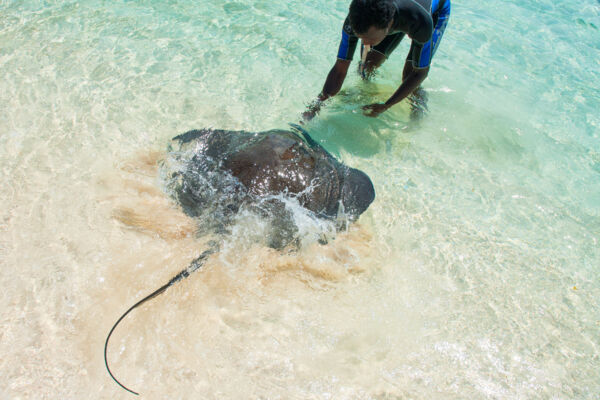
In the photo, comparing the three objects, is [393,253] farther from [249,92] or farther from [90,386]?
[249,92]

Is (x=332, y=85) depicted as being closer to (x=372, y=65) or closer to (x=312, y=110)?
(x=312, y=110)

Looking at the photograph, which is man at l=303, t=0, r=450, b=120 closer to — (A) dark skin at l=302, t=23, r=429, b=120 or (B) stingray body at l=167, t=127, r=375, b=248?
(A) dark skin at l=302, t=23, r=429, b=120

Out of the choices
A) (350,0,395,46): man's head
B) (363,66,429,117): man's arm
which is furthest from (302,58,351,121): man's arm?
(350,0,395,46): man's head

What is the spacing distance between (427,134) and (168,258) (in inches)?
133

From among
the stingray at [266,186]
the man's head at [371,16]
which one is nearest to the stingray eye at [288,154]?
the stingray at [266,186]

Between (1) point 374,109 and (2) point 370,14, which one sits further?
(1) point 374,109

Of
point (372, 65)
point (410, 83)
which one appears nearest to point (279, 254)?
point (410, 83)

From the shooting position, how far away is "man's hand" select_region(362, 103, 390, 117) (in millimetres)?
3963

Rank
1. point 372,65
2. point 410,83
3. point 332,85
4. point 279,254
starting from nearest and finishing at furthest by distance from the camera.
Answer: point 279,254, point 410,83, point 332,85, point 372,65

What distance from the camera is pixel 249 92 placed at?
14.9 ft

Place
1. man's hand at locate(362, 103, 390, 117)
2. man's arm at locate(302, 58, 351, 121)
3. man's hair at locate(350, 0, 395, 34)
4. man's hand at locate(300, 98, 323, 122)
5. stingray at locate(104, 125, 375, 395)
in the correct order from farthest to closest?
man's hand at locate(300, 98, 323, 122) → man's hand at locate(362, 103, 390, 117) → man's arm at locate(302, 58, 351, 121) → stingray at locate(104, 125, 375, 395) → man's hair at locate(350, 0, 395, 34)

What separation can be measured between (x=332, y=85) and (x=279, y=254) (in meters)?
2.15

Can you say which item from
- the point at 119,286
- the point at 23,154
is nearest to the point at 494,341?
the point at 119,286

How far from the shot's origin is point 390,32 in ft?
11.0
